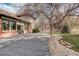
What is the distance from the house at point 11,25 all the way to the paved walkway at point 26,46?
0.12 meters

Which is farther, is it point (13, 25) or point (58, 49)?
point (13, 25)

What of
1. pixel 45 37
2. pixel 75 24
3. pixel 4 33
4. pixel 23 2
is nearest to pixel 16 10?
pixel 23 2

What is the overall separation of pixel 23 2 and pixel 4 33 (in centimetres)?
68

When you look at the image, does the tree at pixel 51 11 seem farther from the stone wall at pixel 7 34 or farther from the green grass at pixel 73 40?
the stone wall at pixel 7 34

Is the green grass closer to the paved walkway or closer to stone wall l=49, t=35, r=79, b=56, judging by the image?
stone wall l=49, t=35, r=79, b=56

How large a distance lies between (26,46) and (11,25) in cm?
49

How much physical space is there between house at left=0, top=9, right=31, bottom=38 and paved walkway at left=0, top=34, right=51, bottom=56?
0.40ft

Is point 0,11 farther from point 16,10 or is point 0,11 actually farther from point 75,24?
point 75,24

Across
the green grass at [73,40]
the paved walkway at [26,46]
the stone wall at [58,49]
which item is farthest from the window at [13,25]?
the green grass at [73,40]

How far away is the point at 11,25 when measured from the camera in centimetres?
396

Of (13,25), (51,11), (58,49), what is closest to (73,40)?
(58,49)

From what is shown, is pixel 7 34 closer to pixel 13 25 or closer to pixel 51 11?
pixel 13 25

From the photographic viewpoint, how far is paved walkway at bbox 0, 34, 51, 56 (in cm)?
386

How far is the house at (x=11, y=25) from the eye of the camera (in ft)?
12.7
